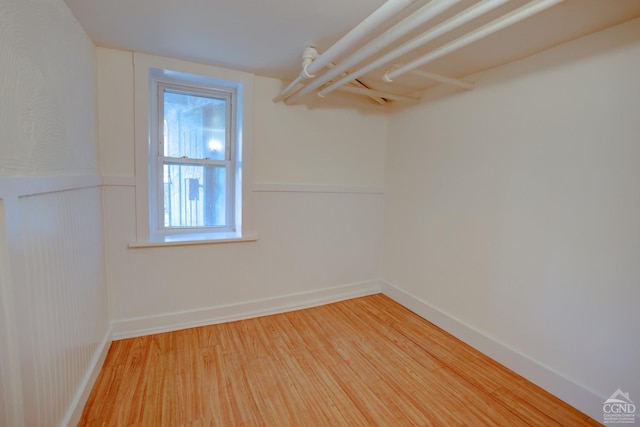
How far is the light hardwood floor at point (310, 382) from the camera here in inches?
60.1

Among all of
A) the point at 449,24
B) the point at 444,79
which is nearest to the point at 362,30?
the point at 449,24

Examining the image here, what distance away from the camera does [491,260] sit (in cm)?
212

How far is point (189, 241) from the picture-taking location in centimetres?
229

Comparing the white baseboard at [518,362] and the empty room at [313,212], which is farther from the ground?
the empty room at [313,212]

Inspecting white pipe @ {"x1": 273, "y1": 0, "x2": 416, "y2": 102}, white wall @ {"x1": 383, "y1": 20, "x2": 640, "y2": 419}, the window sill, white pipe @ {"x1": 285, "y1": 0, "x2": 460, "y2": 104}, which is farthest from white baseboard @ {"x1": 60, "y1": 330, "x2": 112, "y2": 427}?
white wall @ {"x1": 383, "y1": 20, "x2": 640, "y2": 419}

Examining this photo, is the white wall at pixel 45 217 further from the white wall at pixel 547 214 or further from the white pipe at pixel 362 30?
the white wall at pixel 547 214

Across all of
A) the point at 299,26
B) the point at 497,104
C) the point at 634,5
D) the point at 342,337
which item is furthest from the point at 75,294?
the point at 634,5

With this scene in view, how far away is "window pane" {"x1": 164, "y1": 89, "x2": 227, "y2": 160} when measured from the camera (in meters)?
2.42

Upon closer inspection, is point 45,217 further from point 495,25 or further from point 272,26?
point 495,25

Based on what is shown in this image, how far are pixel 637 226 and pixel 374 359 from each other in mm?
1692

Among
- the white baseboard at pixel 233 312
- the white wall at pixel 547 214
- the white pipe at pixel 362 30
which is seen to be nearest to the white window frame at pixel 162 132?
the white baseboard at pixel 233 312

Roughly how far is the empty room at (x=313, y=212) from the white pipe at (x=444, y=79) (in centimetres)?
3

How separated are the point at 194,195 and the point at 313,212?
1120mm

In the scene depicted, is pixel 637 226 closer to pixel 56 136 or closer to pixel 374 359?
pixel 374 359
